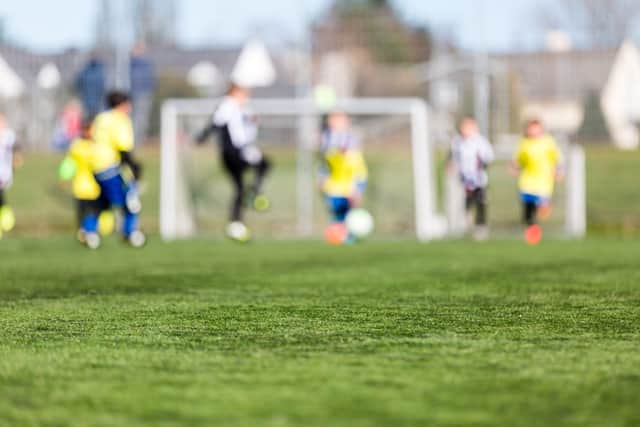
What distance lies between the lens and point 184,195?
A: 68.6ft

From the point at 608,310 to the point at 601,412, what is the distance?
299 centimetres

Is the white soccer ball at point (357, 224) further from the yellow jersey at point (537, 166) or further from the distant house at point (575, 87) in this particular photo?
the distant house at point (575, 87)

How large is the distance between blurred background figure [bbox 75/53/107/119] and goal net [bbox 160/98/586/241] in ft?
3.95

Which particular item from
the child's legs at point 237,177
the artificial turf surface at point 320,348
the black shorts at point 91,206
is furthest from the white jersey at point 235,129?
the artificial turf surface at point 320,348

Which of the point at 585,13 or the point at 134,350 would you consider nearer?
the point at 134,350

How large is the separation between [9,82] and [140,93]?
8.15 ft

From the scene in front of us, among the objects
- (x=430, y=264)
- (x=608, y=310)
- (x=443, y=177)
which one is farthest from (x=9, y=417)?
(x=443, y=177)

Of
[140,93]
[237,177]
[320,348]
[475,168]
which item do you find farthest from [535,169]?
[320,348]

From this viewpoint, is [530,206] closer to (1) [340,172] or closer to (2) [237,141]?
(1) [340,172]

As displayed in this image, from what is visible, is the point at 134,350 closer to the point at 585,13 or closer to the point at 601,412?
the point at 601,412

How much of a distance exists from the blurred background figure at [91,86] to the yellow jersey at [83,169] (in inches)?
235

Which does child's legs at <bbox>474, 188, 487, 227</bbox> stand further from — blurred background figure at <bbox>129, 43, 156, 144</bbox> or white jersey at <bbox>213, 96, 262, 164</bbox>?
blurred background figure at <bbox>129, 43, 156, 144</bbox>

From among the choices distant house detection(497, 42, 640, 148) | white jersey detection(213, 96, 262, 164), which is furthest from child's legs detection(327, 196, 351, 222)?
distant house detection(497, 42, 640, 148)

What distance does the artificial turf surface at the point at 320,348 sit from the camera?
368 cm
